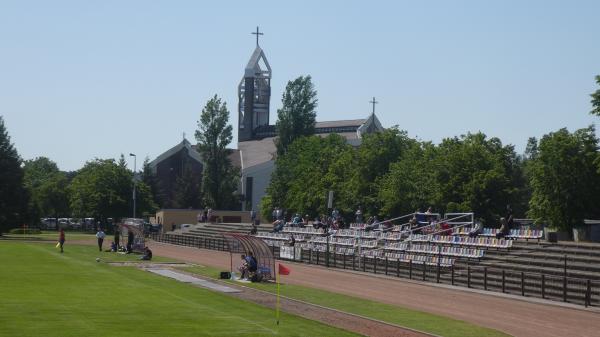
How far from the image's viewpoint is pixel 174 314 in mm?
26172

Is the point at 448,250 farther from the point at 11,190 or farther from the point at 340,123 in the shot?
the point at 340,123

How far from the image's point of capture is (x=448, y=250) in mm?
45594

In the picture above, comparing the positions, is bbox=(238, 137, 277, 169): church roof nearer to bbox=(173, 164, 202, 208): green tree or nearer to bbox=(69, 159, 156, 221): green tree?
bbox=(173, 164, 202, 208): green tree

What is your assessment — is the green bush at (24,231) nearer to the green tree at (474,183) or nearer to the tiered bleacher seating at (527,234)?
the green tree at (474,183)

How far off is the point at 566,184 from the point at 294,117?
193ft

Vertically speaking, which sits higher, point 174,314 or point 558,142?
point 558,142

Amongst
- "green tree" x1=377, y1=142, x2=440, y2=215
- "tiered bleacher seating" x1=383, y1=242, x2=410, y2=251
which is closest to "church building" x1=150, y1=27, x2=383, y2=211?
"green tree" x1=377, y1=142, x2=440, y2=215

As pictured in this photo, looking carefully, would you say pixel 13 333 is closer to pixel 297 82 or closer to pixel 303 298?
pixel 303 298

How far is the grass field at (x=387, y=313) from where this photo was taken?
25.2m

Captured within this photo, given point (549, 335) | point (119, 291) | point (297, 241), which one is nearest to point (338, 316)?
point (549, 335)

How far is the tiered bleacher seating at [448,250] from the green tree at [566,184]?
241 inches

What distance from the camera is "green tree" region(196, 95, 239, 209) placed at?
4358 inches

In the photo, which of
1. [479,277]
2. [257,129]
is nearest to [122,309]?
[479,277]

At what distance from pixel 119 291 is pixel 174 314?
7.92m
